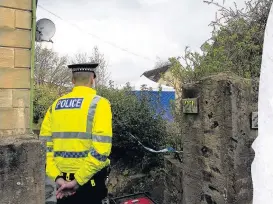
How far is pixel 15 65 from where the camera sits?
8.21 feet

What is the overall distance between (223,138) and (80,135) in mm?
1356

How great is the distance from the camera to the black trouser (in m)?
3.35

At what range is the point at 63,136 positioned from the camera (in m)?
3.33

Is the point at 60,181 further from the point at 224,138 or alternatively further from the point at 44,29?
the point at 44,29

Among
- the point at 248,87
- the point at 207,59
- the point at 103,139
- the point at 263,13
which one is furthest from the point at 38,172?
the point at 263,13

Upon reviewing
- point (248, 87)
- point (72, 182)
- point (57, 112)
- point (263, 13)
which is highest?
point (263, 13)

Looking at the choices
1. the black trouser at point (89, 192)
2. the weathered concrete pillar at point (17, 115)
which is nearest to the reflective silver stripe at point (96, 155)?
the black trouser at point (89, 192)

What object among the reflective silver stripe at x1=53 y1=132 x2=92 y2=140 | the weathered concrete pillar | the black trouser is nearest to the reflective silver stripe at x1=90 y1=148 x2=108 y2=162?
the reflective silver stripe at x1=53 y1=132 x2=92 y2=140

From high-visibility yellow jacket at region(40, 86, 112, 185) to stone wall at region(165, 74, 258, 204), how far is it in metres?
1.07

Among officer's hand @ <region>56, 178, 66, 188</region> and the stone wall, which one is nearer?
officer's hand @ <region>56, 178, 66, 188</region>

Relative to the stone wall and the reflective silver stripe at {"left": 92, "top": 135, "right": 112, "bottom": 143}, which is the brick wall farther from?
the stone wall

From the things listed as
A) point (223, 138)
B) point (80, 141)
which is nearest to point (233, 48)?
point (223, 138)

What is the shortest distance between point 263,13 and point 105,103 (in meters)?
2.61

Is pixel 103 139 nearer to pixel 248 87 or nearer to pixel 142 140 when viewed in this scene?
pixel 248 87
